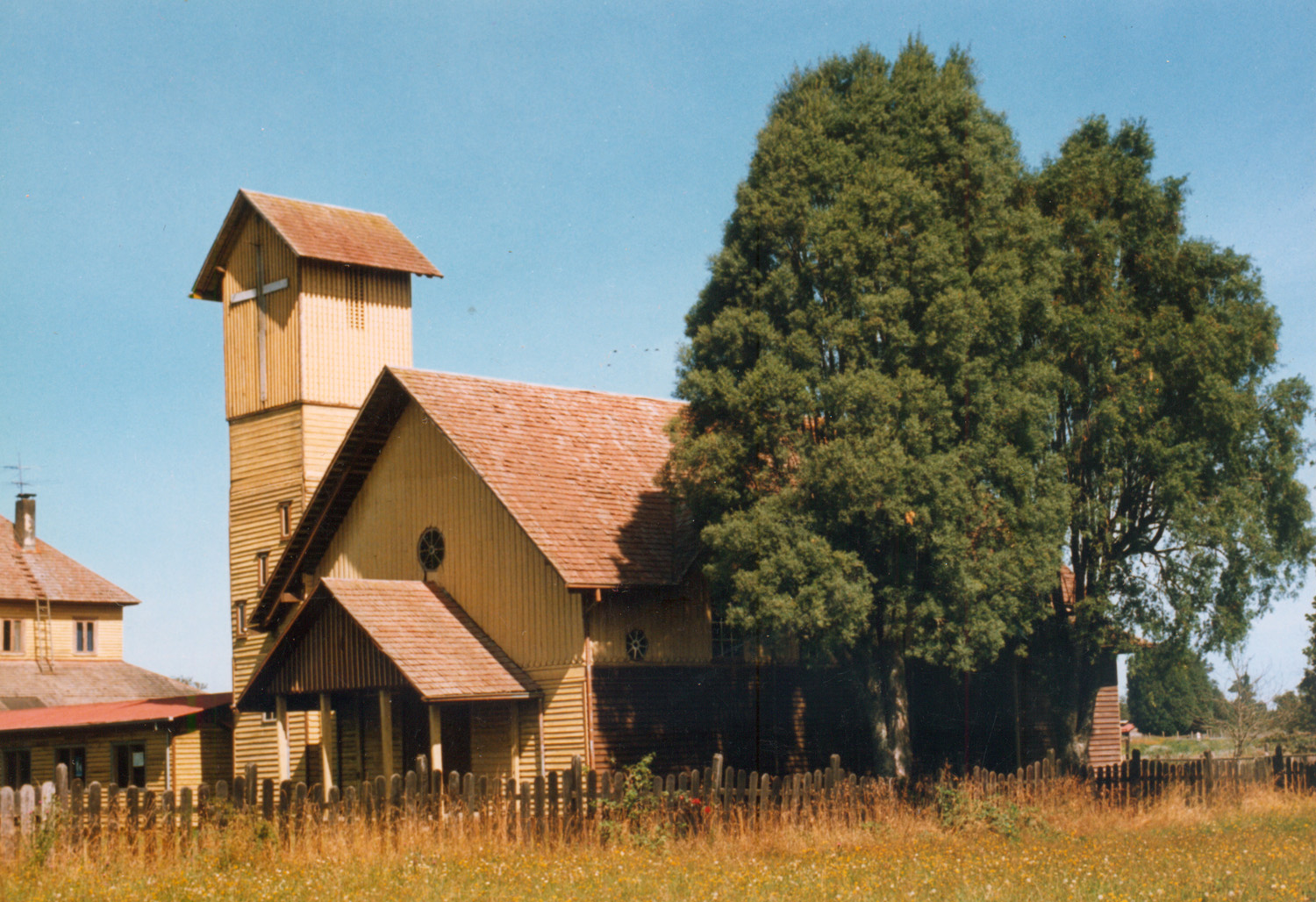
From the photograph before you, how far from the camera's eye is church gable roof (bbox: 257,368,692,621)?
26641 millimetres

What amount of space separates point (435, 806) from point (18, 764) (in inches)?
1044

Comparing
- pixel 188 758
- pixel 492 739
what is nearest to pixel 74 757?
pixel 188 758

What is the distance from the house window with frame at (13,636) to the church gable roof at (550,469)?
105 ft

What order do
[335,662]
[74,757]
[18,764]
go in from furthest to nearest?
1. [18,764]
2. [74,757]
3. [335,662]

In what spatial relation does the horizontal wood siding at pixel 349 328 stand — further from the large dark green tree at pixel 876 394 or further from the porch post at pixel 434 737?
the large dark green tree at pixel 876 394

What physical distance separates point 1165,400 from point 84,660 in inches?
1965

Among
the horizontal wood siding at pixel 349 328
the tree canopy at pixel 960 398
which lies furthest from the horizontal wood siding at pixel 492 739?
the horizontal wood siding at pixel 349 328

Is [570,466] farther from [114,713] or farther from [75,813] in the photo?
[114,713]

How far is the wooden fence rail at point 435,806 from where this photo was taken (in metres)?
17.3

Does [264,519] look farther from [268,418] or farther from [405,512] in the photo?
[405,512]

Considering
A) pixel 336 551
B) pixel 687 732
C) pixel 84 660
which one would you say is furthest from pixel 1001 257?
pixel 84 660

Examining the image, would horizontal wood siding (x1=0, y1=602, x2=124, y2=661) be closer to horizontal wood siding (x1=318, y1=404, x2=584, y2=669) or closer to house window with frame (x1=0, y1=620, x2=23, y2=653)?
house window with frame (x1=0, y1=620, x2=23, y2=653)

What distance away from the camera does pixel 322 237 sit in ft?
123

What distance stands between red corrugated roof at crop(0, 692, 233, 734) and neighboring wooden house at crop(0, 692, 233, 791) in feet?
0.07
